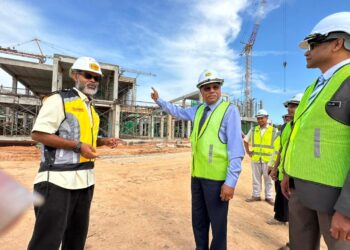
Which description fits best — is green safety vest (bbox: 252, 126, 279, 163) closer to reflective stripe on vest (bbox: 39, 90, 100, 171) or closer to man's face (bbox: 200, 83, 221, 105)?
man's face (bbox: 200, 83, 221, 105)

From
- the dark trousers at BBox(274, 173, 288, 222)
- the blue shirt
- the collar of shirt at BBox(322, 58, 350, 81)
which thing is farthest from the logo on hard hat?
the dark trousers at BBox(274, 173, 288, 222)

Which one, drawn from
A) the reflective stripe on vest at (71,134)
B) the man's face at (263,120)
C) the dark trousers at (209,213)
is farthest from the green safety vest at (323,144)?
the man's face at (263,120)

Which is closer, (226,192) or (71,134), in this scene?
(71,134)

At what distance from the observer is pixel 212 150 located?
104 inches

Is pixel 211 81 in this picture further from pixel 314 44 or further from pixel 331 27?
pixel 331 27

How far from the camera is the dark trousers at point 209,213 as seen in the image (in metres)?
2.61

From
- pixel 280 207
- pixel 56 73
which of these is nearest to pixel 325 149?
pixel 280 207

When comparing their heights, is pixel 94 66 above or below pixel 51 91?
below

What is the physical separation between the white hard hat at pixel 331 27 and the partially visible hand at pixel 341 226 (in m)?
1.08

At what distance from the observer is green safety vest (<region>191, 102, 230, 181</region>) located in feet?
8.60

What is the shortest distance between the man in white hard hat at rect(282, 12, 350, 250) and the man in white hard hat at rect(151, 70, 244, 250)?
672 mm

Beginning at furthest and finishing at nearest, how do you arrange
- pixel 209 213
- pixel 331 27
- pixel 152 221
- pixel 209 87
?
pixel 152 221
pixel 209 87
pixel 209 213
pixel 331 27

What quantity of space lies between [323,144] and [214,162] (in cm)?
118

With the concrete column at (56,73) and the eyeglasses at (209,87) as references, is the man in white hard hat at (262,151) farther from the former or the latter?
the concrete column at (56,73)
